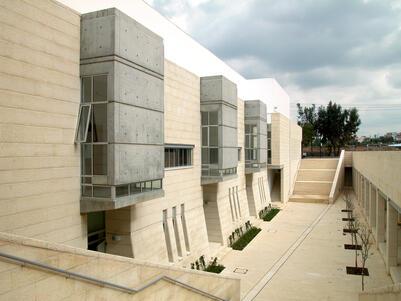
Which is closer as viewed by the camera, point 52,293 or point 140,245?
point 52,293

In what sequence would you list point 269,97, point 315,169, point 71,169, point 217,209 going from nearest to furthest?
point 71,169, point 217,209, point 269,97, point 315,169

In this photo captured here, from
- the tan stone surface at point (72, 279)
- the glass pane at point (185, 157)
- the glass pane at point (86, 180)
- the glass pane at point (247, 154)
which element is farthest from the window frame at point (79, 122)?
the glass pane at point (247, 154)

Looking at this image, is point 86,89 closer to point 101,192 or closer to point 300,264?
point 101,192

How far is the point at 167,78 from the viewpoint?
17844 millimetres

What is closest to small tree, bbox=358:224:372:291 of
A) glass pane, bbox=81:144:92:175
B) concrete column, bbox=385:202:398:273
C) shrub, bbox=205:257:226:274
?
concrete column, bbox=385:202:398:273

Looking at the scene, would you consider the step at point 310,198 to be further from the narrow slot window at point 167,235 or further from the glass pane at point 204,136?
the narrow slot window at point 167,235

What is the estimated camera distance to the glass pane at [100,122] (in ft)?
38.2

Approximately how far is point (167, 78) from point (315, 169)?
130 feet

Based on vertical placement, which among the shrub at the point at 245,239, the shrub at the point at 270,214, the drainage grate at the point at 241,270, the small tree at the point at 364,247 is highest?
the small tree at the point at 364,247

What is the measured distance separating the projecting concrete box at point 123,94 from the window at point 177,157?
14.0 ft

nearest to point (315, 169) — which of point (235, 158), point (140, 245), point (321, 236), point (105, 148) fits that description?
point (321, 236)

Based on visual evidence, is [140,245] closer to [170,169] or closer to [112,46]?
[170,169]

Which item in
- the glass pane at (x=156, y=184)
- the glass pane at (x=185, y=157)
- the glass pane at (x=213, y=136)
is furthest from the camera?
the glass pane at (x=213, y=136)

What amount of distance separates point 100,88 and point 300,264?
49.3ft
